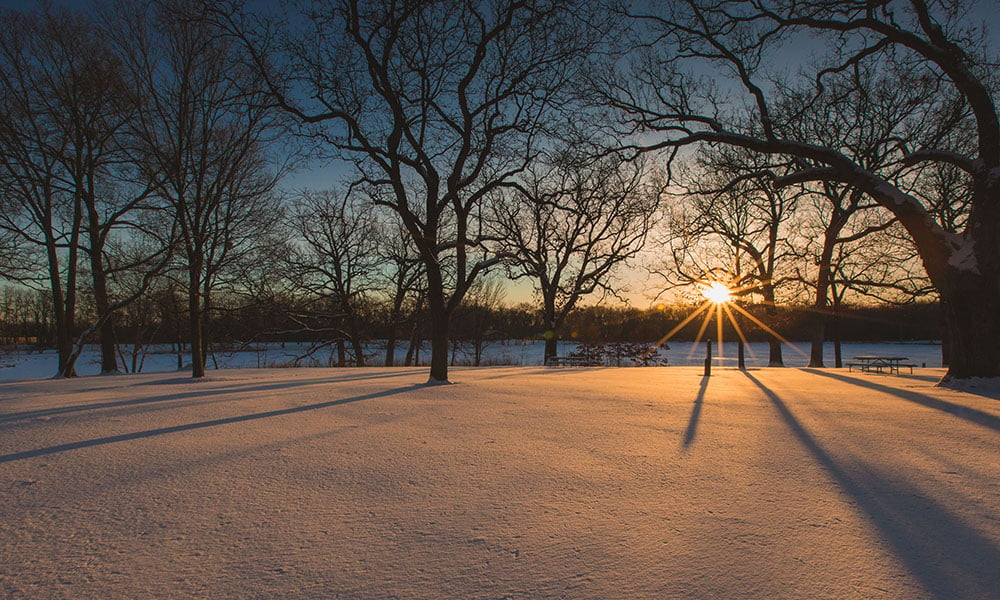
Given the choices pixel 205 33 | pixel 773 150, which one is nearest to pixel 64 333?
pixel 205 33

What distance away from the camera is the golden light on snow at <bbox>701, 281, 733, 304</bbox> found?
23.1 m

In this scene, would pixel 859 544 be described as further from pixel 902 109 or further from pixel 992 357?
pixel 902 109

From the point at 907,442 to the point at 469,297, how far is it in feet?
107

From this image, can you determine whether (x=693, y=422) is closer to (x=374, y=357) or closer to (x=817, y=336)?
(x=817, y=336)

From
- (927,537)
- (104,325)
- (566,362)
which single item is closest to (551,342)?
(566,362)

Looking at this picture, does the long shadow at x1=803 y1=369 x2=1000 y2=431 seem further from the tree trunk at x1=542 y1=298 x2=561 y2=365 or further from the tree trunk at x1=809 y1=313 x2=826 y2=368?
the tree trunk at x1=542 y1=298 x2=561 y2=365

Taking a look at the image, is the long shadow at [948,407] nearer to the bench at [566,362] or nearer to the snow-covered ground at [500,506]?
the snow-covered ground at [500,506]

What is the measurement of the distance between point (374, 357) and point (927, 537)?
30.2 m

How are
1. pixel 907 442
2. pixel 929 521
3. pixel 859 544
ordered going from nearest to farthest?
pixel 859 544 < pixel 929 521 < pixel 907 442

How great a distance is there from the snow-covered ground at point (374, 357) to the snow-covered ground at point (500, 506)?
20.0 meters

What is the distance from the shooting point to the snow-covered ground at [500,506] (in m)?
2.15

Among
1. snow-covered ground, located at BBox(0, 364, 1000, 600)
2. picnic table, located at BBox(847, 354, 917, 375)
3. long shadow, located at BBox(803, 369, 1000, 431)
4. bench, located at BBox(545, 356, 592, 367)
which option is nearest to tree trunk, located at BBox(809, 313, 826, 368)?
picnic table, located at BBox(847, 354, 917, 375)

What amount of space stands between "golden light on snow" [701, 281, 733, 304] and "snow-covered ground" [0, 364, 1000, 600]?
18.2m

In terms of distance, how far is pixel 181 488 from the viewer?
3.25m
